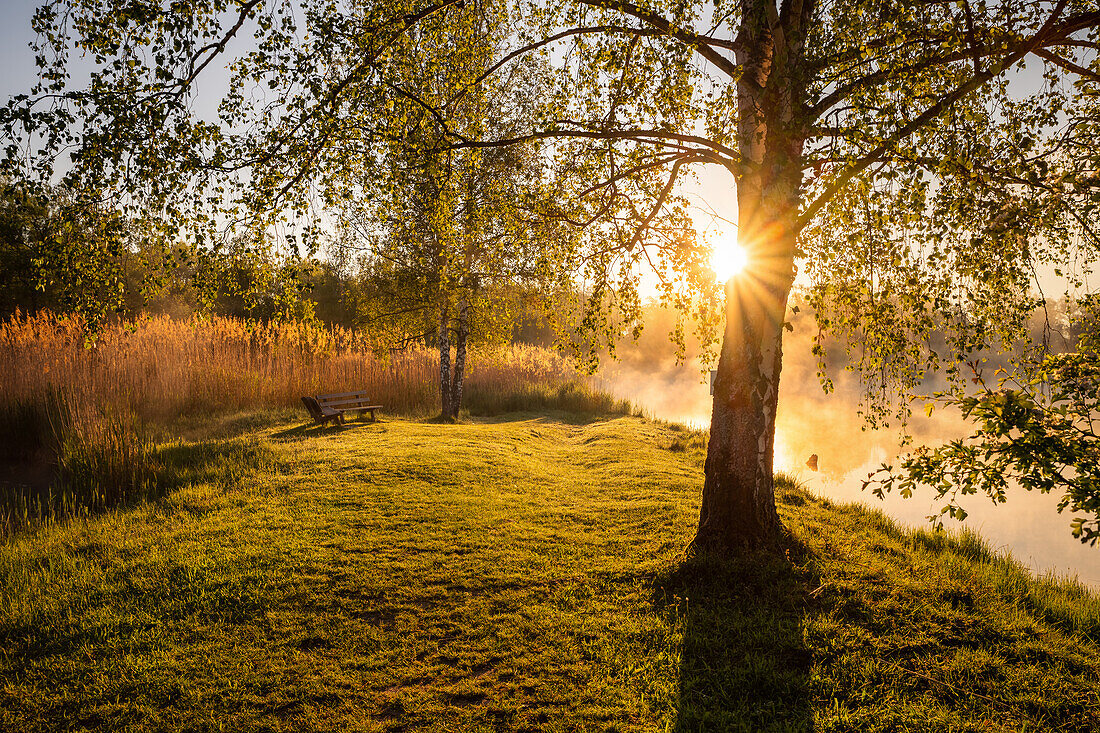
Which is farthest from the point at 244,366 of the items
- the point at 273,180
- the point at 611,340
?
the point at 611,340

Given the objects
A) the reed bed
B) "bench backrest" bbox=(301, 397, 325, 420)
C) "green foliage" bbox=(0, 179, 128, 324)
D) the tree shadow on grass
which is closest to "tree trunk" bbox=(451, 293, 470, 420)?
the reed bed

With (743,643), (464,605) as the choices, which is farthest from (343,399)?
(743,643)

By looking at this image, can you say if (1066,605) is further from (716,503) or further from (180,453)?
(180,453)

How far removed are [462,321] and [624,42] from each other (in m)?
9.98

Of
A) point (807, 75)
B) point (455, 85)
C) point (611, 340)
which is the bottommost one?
point (611, 340)

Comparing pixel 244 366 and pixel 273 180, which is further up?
pixel 273 180

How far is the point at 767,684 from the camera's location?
384 cm

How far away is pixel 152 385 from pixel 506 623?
1041 centimetres

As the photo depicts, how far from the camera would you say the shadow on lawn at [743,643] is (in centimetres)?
357

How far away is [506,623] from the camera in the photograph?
15.1 feet

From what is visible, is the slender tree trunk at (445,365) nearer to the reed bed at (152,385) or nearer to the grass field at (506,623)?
the reed bed at (152,385)

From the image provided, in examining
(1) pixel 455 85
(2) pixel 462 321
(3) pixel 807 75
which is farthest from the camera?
(2) pixel 462 321

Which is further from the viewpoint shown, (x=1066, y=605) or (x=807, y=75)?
(x=1066, y=605)

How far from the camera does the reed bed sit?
7.57 metres
